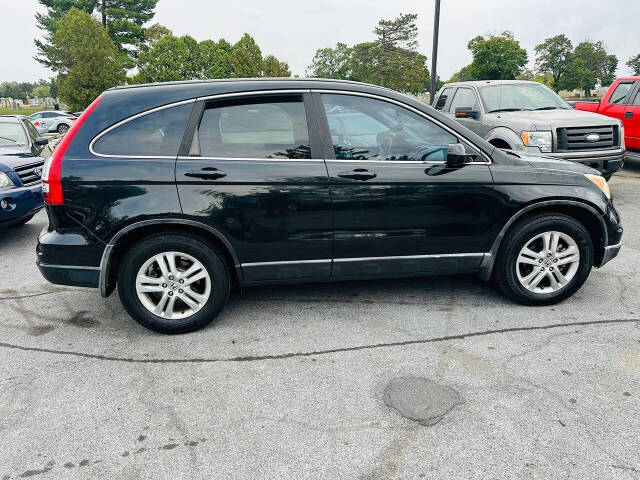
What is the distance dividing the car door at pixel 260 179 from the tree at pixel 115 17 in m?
53.9

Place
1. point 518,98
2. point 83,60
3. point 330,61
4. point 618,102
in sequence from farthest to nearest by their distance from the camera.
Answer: point 330,61
point 83,60
point 618,102
point 518,98

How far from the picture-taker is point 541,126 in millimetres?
7602

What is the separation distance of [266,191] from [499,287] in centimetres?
211

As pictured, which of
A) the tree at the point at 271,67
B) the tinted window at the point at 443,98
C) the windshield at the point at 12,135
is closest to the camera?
the windshield at the point at 12,135

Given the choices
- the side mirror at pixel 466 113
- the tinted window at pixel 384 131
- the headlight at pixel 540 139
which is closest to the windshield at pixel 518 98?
the side mirror at pixel 466 113

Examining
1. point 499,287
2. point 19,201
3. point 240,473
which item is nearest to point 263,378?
point 240,473

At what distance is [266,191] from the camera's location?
3609mm

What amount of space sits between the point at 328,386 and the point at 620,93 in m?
10.5

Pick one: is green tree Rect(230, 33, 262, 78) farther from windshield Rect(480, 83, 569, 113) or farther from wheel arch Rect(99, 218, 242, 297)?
wheel arch Rect(99, 218, 242, 297)

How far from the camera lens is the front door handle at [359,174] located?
12.1 ft

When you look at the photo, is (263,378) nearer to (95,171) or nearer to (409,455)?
(409,455)

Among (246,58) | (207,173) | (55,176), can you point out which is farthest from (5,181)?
(246,58)

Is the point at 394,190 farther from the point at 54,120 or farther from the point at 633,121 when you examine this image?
the point at 54,120

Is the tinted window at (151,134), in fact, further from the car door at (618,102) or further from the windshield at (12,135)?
the car door at (618,102)
